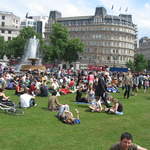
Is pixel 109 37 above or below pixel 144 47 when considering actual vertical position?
below

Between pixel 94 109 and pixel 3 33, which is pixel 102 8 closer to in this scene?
pixel 3 33

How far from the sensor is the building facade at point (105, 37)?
116 metres

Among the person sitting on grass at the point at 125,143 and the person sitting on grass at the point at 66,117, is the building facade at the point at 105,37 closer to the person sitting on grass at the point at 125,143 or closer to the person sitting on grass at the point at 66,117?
the person sitting on grass at the point at 66,117

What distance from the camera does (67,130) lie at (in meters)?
11.4

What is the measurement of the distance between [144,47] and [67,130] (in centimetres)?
15037

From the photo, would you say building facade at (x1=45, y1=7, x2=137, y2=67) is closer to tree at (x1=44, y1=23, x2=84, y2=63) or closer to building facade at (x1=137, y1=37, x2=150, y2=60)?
tree at (x1=44, y1=23, x2=84, y2=63)

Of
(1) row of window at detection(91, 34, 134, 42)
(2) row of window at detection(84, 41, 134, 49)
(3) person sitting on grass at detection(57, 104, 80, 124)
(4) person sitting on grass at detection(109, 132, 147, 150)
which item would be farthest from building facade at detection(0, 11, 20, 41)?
(4) person sitting on grass at detection(109, 132, 147, 150)

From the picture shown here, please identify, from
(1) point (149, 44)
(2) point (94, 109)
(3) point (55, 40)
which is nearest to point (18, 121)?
(2) point (94, 109)

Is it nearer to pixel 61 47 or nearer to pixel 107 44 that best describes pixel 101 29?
pixel 107 44

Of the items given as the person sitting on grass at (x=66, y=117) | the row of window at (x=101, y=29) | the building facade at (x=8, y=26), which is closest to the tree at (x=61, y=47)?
the building facade at (x=8, y=26)

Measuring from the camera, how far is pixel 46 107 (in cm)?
1648

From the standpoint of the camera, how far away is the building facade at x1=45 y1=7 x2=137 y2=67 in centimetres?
11600

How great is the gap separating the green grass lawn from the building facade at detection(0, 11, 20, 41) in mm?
99872

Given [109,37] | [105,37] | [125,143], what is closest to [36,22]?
[105,37]
